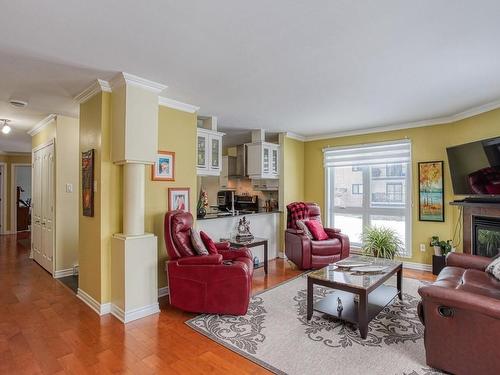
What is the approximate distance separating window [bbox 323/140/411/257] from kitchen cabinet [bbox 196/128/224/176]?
7.67 ft

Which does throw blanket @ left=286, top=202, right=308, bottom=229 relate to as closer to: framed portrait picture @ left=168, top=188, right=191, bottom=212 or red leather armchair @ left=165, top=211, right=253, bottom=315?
framed portrait picture @ left=168, top=188, right=191, bottom=212

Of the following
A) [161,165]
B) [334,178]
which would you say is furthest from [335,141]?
[161,165]

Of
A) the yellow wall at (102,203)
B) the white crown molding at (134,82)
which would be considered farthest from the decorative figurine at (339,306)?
the white crown molding at (134,82)

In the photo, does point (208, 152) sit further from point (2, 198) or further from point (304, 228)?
point (2, 198)

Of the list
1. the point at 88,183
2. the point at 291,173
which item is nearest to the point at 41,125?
the point at 88,183

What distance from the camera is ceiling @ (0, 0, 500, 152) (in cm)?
180

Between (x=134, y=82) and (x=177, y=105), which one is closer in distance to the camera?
(x=134, y=82)

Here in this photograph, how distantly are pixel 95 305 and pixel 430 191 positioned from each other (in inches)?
189

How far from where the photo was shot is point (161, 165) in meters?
3.48

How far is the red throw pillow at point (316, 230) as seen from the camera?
466cm

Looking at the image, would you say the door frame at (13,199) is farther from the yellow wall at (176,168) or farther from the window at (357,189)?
the window at (357,189)

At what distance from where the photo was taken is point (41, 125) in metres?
4.64

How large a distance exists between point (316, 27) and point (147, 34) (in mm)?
1192

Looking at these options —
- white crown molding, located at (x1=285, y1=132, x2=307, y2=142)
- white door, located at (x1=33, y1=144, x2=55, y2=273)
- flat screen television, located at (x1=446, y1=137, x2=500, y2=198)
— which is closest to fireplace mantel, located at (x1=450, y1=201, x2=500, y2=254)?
flat screen television, located at (x1=446, y1=137, x2=500, y2=198)
